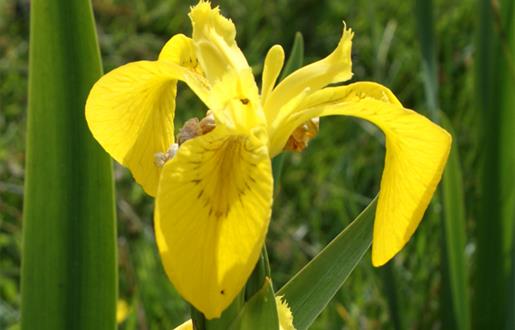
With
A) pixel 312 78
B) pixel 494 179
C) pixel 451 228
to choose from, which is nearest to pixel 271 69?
pixel 312 78

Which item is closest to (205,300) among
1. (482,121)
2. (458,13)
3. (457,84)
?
(482,121)

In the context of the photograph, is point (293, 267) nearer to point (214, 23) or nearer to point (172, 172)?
point (214, 23)

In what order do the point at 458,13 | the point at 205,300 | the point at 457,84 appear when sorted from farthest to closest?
the point at 458,13, the point at 457,84, the point at 205,300

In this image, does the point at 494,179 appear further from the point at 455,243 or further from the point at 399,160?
Answer: the point at 399,160

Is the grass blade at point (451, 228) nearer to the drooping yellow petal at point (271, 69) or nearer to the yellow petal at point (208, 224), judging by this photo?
the drooping yellow petal at point (271, 69)

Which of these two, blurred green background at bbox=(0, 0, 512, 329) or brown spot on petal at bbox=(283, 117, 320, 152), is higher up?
brown spot on petal at bbox=(283, 117, 320, 152)

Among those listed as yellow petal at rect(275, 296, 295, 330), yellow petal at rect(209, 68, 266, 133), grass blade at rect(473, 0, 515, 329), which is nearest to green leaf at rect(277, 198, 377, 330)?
yellow petal at rect(275, 296, 295, 330)

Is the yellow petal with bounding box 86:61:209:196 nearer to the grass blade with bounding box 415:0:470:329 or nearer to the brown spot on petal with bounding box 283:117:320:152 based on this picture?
the brown spot on petal with bounding box 283:117:320:152

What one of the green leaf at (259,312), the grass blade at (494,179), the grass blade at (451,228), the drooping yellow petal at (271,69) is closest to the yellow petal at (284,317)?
the green leaf at (259,312)
